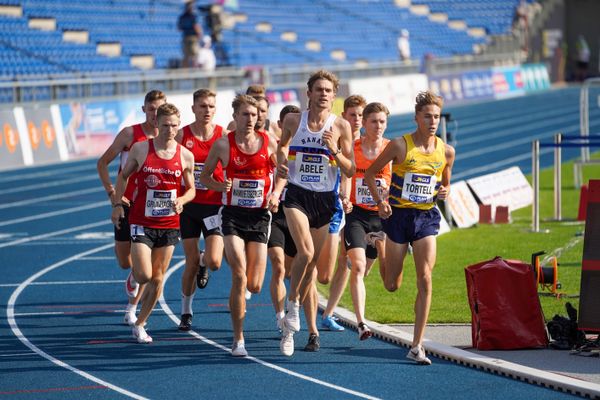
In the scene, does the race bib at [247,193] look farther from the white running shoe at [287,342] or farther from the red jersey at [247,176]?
the white running shoe at [287,342]

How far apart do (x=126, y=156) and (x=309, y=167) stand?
209 cm

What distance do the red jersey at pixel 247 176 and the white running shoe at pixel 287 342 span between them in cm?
101

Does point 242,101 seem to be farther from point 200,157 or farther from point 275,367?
point 275,367

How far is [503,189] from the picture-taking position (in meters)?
19.4

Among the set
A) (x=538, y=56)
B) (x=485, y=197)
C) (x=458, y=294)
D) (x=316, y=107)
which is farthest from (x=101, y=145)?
(x=538, y=56)

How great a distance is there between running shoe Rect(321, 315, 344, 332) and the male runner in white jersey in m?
1.17

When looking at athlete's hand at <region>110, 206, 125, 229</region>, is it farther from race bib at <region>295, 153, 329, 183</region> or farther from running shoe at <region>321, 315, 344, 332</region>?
running shoe at <region>321, 315, 344, 332</region>

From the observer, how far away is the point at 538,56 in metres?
62.6

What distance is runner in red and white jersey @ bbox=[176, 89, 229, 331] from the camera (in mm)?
10352

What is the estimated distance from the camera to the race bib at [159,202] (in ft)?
32.7

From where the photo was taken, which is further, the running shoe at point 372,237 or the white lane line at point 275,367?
the running shoe at point 372,237

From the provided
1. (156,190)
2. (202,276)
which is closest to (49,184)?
(202,276)

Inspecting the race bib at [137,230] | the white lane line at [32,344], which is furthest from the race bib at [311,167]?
the white lane line at [32,344]

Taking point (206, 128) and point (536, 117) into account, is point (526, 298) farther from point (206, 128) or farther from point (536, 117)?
point (536, 117)
